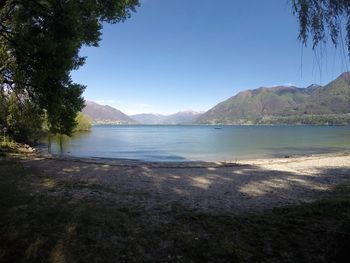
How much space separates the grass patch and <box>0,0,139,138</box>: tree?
5.84 m

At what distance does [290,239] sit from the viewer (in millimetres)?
6938

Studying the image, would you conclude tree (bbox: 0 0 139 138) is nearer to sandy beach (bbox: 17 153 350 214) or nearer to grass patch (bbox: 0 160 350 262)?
sandy beach (bbox: 17 153 350 214)

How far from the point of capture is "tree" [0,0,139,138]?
40.8ft

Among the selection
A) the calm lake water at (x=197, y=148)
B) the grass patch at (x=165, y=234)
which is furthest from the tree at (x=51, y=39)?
the calm lake water at (x=197, y=148)

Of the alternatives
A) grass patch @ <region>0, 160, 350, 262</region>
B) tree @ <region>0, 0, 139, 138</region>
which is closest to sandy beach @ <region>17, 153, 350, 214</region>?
grass patch @ <region>0, 160, 350, 262</region>

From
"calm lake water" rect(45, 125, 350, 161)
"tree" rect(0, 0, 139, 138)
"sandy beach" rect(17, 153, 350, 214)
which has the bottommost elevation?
"calm lake water" rect(45, 125, 350, 161)

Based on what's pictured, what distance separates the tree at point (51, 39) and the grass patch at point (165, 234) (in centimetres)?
584

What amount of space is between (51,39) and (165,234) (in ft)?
29.4

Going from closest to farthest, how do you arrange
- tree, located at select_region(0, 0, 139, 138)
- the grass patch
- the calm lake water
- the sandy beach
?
the grass patch < the sandy beach < tree, located at select_region(0, 0, 139, 138) < the calm lake water

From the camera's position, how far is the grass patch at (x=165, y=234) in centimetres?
639

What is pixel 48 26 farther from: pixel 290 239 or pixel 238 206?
pixel 290 239

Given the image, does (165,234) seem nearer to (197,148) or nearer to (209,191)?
(209,191)

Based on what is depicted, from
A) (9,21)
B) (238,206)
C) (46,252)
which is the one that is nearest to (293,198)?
(238,206)

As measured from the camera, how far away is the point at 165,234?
736 cm
